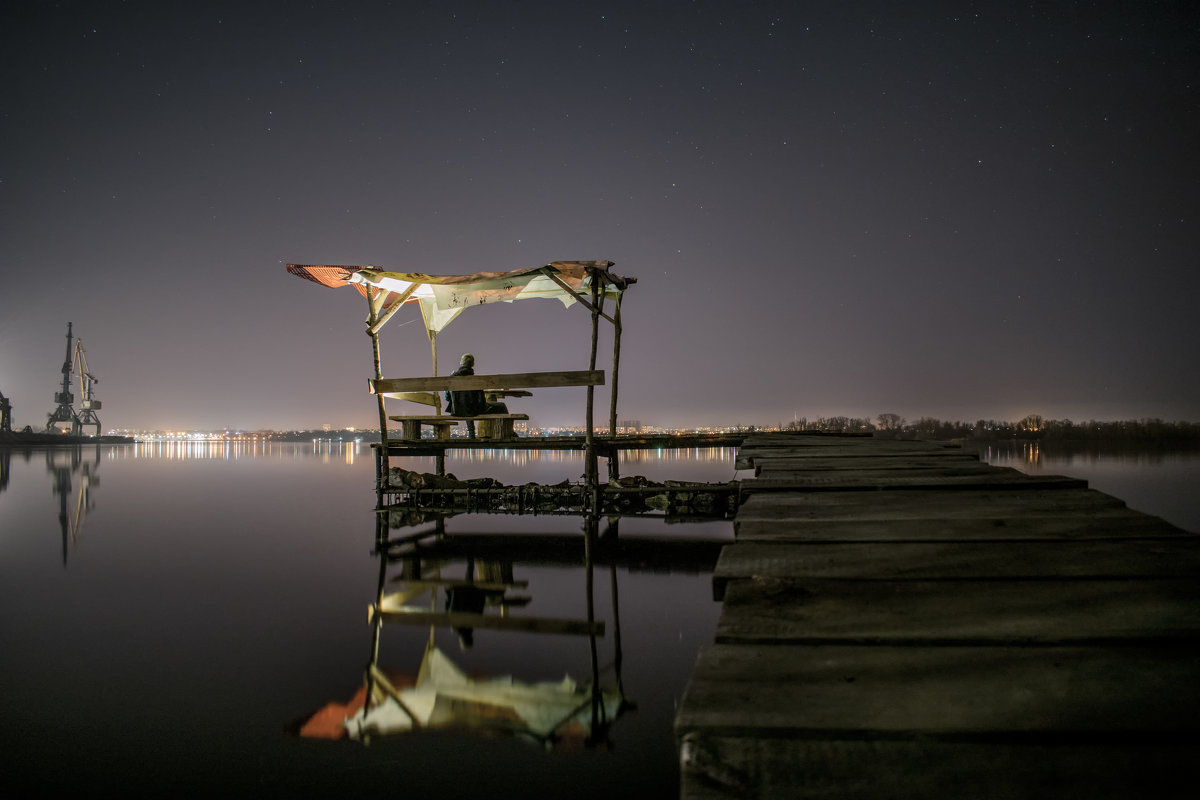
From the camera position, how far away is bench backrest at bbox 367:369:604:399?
1087 centimetres

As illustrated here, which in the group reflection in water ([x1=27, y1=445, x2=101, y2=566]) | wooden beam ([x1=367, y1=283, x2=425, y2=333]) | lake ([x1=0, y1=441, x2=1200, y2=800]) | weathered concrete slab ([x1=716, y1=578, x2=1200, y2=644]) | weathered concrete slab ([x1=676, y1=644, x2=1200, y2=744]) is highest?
wooden beam ([x1=367, y1=283, x2=425, y2=333])

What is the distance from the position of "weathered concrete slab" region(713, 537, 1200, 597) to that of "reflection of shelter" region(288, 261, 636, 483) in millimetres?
8936

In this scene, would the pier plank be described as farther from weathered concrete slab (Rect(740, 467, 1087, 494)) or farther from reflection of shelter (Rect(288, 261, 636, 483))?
reflection of shelter (Rect(288, 261, 636, 483))

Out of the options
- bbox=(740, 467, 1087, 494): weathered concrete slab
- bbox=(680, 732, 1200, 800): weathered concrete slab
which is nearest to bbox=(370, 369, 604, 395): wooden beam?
bbox=(740, 467, 1087, 494): weathered concrete slab

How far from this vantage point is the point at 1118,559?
5.83 feet

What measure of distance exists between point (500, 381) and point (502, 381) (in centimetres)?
4

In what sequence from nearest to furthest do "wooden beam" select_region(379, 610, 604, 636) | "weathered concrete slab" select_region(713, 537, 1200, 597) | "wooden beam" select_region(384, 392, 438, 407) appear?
"weathered concrete slab" select_region(713, 537, 1200, 597)
"wooden beam" select_region(379, 610, 604, 636)
"wooden beam" select_region(384, 392, 438, 407)

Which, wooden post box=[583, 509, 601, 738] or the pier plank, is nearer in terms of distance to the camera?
the pier plank

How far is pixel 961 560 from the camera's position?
181 cm

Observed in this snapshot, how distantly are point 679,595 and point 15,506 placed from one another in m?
33.6

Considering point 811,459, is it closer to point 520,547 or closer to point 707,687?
point 707,687

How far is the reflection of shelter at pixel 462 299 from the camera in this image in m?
11.3

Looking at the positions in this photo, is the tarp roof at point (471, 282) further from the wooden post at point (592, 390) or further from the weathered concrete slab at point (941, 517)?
the weathered concrete slab at point (941, 517)

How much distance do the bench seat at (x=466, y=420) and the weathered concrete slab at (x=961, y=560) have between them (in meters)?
10.2
